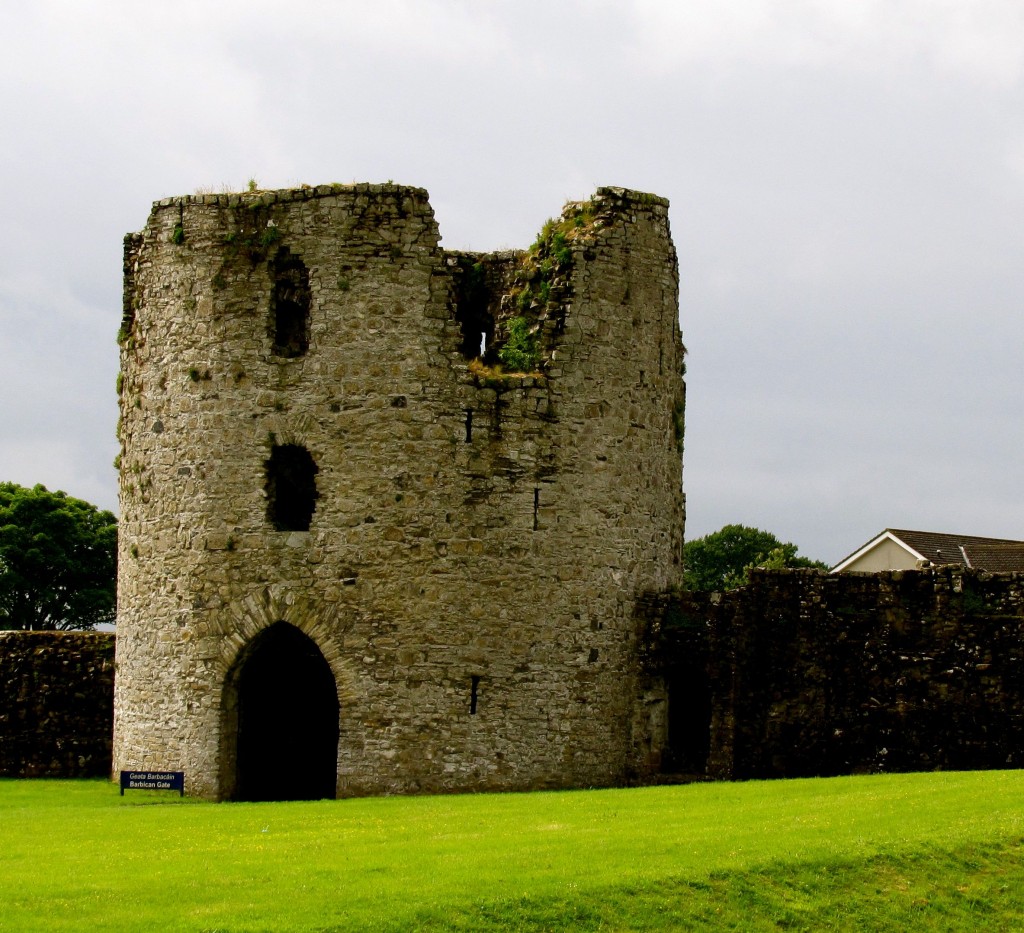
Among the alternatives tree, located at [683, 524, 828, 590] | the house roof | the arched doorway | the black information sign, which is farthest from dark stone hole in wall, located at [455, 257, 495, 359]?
tree, located at [683, 524, 828, 590]

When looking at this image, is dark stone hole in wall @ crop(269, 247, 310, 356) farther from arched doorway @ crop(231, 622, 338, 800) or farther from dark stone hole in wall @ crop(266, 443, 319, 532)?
arched doorway @ crop(231, 622, 338, 800)

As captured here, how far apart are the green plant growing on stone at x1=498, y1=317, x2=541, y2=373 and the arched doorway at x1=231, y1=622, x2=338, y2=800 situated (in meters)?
5.58

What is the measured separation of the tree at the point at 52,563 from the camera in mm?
64750

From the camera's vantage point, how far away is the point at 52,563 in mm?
65062

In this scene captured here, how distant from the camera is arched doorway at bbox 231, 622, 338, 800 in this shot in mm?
29844

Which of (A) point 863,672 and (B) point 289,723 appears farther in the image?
(B) point 289,723

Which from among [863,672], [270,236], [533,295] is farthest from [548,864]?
[270,236]

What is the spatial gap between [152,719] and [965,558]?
106ft

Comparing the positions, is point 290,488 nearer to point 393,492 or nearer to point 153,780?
point 393,492

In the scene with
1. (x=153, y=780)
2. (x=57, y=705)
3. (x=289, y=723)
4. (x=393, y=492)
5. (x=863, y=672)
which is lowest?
(x=153, y=780)

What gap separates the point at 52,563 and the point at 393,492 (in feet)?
132

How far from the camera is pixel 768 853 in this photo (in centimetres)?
1948

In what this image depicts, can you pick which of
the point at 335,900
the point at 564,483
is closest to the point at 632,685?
the point at 564,483

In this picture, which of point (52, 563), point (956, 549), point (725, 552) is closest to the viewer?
point (956, 549)
